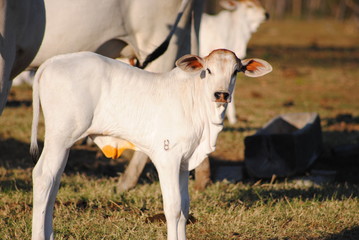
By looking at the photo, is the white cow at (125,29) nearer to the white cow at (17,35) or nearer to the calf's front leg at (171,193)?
the white cow at (17,35)

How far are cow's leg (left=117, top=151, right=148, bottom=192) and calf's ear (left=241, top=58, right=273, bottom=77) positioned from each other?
2.21m

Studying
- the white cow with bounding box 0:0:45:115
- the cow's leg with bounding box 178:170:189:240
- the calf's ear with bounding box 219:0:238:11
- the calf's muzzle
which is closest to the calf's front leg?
the cow's leg with bounding box 178:170:189:240

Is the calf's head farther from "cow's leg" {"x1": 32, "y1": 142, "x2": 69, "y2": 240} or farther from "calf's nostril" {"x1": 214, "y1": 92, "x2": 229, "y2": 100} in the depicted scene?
"cow's leg" {"x1": 32, "y1": 142, "x2": 69, "y2": 240}

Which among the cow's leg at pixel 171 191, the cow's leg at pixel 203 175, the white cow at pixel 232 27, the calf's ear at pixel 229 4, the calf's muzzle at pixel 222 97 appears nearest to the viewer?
the calf's muzzle at pixel 222 97

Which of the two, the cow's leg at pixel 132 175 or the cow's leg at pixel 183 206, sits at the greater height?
the cow's leg at pixel 183 206

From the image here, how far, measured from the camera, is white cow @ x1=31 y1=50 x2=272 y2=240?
11.7ft

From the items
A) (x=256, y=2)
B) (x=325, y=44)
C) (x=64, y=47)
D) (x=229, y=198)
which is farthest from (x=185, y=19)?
(x=325, y=44)

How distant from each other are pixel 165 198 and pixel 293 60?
16.3m

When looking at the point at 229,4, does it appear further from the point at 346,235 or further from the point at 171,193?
the point at 171,193

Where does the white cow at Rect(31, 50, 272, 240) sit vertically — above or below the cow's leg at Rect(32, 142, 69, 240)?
above

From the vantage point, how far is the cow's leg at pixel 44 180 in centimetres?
361

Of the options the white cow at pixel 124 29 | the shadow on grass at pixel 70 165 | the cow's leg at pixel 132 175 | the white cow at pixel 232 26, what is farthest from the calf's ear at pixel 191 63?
the white cow at pixel 232 26

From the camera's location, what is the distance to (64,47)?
5.27 meters

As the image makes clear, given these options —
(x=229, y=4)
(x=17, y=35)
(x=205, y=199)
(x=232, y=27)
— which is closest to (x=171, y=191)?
(x=205, y=199)
